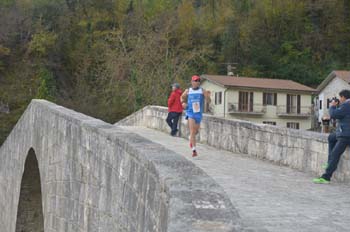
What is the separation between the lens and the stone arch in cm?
1447

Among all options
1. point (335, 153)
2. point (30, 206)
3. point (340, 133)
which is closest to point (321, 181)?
point (335, 153)

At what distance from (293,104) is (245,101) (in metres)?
4.64

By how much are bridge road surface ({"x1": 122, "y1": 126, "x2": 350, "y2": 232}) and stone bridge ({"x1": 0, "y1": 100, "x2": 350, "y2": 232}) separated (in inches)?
0.5

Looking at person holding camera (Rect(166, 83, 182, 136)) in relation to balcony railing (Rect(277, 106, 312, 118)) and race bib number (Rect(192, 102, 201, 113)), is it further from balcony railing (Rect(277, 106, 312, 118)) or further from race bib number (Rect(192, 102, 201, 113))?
balcony railing (Rect(277, 106, 312, 118))

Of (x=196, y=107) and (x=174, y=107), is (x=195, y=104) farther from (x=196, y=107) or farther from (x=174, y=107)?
(x=174, y=107)

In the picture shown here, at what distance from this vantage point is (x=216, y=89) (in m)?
42.1

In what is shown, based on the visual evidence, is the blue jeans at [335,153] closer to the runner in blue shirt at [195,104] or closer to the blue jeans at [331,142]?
the blue jeans at [331,142]

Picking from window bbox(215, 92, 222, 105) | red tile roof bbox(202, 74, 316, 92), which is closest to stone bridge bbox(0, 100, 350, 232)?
red tile roof bbox(202, 74, 316, 92)

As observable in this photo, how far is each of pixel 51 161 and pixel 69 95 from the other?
98.8ft

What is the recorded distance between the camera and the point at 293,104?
147 ft

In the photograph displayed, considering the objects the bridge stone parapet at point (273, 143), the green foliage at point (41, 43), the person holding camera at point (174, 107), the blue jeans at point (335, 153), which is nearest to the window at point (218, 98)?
the green foliage at point (41, 43)

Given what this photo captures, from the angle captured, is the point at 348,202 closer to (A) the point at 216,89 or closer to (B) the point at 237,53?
(A) the point at 216,89

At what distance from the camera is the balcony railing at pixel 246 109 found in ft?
138

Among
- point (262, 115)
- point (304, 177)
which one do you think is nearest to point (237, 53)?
point (262, 115)
